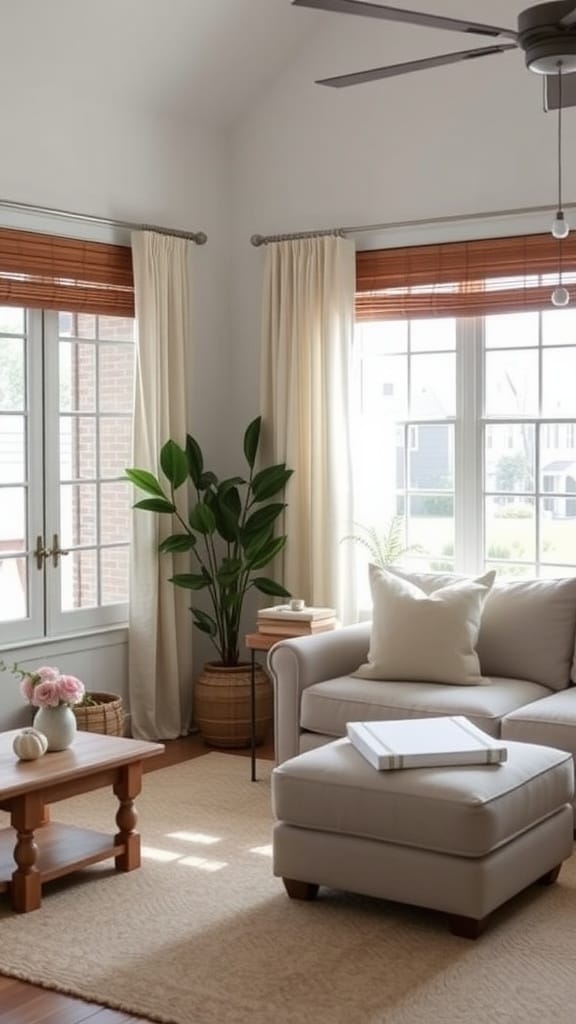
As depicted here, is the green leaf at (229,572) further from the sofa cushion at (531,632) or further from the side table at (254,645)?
the sofa cushion at (531,632)

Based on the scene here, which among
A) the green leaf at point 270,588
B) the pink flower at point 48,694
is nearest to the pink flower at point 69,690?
the pink flower at point 48,694

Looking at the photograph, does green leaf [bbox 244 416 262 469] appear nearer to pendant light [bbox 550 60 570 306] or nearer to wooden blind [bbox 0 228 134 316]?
wooden blind [bbox 0 228 134 316]

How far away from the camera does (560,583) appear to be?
5.27 metres

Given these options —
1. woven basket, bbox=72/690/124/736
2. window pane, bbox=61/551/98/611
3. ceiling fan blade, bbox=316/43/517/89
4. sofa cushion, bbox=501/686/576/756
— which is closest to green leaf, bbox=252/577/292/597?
window pane, bbox=61/551/98/611

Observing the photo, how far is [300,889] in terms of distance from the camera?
404 cm

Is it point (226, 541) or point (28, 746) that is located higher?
point (226, 541)

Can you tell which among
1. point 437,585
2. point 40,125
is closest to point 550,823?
point 437,585

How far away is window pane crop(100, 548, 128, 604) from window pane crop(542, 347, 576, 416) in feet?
6.90

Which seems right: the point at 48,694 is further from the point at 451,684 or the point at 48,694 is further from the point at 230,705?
the point at 230,705

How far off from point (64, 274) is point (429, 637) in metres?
2.27

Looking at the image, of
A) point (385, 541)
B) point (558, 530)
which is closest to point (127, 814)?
point (385, 541)

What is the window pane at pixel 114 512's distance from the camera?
20.2 feet

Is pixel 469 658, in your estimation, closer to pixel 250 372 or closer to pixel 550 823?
pixel 550 823

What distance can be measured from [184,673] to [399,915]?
275 cm
